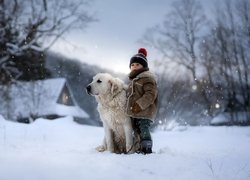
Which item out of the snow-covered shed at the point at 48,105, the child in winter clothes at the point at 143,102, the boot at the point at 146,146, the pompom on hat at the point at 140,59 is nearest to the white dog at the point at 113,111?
the child in winter clothes at the point at 143,102

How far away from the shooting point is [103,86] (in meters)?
5.69

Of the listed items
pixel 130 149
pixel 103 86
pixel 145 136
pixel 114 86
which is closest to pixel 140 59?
pixel 114 86

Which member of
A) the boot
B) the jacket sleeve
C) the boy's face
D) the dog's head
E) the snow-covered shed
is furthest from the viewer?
the snow-covered shed

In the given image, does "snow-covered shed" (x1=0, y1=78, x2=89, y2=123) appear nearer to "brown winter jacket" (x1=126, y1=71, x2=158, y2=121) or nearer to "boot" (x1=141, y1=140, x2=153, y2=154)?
"brown winter jacket" (x1=126, y1=71, x2=158, y2=121)

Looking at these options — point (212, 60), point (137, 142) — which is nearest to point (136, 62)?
point (137, 142)

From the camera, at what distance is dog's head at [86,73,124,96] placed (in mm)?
5672

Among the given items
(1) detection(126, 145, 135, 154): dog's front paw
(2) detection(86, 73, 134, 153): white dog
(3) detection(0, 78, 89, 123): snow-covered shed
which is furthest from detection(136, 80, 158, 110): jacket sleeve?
(3) detection(0, 78, 89, 123): snow-covered shed

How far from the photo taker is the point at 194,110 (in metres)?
48.6

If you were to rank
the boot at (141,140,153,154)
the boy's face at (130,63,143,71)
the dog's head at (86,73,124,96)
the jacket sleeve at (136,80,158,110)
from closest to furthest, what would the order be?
the boot at (141,140,153,154), the jacket sleeve at (136,80,158,110), the dog's head at (86,73,124,96), the boy's face at (130,63,143,71)

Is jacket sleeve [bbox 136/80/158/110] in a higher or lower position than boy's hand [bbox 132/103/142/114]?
higher

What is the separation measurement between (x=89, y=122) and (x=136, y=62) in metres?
39.1

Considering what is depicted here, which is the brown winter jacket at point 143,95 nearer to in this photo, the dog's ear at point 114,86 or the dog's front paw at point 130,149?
the dog's ear at point 114,86

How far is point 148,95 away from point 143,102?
0.50 feet

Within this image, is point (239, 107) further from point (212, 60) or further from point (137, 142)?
point (137, 142)
